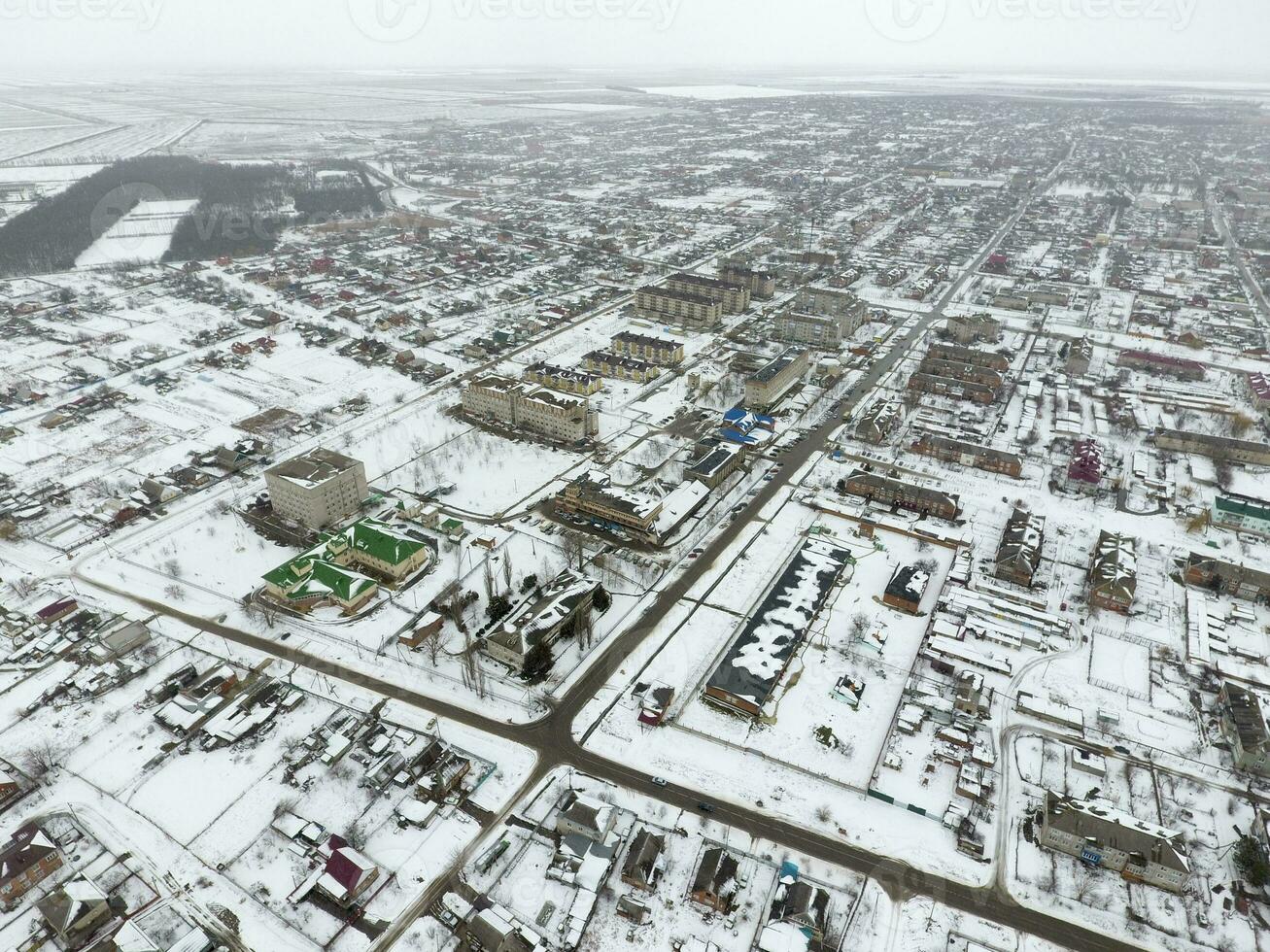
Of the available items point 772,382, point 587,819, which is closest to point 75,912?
point 587,819

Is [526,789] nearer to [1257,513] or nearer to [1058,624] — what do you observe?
[1058,624]

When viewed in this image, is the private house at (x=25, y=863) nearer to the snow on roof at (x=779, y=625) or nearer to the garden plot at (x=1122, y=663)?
the snow on roof at (x=779, y=625)

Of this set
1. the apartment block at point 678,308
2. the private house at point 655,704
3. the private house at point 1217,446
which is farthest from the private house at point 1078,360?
the private house at point 655,704

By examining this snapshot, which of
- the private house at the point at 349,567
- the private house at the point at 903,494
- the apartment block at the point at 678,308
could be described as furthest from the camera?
the apartment block at the point at 678,308

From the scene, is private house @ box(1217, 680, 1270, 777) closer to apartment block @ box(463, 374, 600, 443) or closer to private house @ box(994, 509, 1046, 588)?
private house @ box(994, 509, 1046, 588)

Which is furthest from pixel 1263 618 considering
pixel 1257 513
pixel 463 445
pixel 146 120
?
pixel 146 120

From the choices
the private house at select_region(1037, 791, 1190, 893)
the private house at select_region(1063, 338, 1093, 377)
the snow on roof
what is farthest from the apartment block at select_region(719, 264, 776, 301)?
the private house at select_region(1037, 791, 1190, 893)
